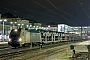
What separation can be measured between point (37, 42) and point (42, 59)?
76.6ft

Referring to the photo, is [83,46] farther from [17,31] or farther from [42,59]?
[17,31]

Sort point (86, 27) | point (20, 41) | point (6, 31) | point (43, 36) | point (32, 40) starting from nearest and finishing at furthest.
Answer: point (20, 41)
point (32, 40)
point (43, 36)
point (6, 31)
point (86, 27)

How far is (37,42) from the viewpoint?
4459 centimetres

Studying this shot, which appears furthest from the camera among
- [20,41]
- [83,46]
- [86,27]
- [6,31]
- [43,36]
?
[86,27]

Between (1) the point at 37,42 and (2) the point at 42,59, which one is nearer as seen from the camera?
(2) the point at 42,59

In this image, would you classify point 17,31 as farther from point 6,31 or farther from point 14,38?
point 6,31

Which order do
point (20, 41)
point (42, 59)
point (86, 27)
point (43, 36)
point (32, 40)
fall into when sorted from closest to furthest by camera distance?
1. point (42, 59)
2. point (20, 41)
3. point (32, 40)
4. point (43, 36)
5. point (86, 27)

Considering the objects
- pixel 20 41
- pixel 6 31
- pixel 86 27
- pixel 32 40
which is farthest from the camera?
pixel 86 27

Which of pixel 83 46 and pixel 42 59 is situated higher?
pixel 83 46

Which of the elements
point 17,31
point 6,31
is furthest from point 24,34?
point 6,31

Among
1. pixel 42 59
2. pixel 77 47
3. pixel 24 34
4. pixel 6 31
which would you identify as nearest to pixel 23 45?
pixel 24 34

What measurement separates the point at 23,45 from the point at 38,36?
18.8 ft

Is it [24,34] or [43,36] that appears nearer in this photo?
[24,34]

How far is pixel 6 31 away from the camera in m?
72.1
